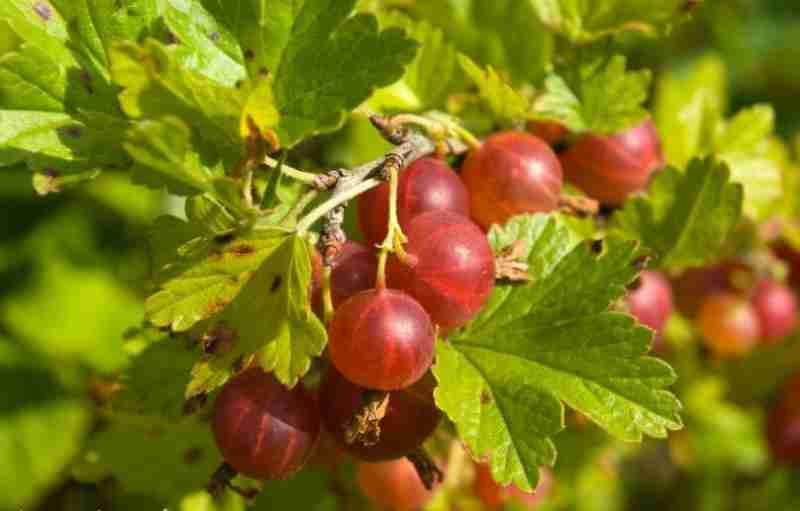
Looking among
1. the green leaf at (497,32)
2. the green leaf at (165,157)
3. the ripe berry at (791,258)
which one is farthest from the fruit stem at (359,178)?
the ripe berry at (791,258)

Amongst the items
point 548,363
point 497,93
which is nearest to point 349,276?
point 548,363

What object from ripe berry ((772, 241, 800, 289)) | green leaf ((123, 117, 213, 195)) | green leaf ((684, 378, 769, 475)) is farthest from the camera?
green leaf ((684, 378, 769, 475))

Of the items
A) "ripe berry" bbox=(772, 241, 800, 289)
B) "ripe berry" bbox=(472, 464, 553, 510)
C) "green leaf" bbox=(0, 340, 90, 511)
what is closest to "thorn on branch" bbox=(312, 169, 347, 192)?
"ripe berry" bbox=(472, 464, 553, 510)

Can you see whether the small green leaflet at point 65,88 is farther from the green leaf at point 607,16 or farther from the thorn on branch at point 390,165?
the green leaf at point 607,16

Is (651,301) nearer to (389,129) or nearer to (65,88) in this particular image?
(389,129)

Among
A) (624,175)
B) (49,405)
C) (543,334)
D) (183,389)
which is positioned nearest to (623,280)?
(543,334)

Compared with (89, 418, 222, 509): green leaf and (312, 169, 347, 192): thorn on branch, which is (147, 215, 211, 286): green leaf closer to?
(312, 169, 347, 192): thorn on branch

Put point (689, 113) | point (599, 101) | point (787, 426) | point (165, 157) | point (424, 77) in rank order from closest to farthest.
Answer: point (165, 157), point (599, 101), point (424, 77), point (689, 113), point (787, 426)

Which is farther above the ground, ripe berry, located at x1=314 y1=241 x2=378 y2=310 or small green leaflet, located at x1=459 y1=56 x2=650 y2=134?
small green leaflet, located at x1=459 y1=56 x2=650 y2=134
